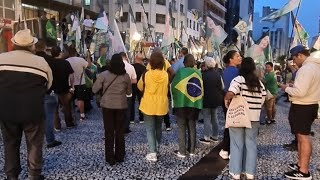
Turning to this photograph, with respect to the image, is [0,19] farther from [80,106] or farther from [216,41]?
[80,106]

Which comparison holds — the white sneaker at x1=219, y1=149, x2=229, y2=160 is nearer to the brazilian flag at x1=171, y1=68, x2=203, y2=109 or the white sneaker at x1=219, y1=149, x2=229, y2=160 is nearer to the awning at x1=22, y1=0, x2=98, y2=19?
the brazilian flag at x1=171, y1=68, x2=203, y2=109

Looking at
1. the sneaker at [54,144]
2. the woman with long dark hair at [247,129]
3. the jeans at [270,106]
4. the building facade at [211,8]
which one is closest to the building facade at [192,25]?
the building facade at [211,8]

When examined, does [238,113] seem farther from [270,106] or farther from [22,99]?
[270,106]

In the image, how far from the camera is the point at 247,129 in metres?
6.11

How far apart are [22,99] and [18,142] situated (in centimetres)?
67

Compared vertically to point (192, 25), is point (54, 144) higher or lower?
lower

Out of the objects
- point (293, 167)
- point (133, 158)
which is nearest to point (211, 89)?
point (133, 158)

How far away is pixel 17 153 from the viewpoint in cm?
570

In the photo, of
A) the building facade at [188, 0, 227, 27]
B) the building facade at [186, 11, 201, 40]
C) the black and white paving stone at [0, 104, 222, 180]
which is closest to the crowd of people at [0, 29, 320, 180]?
the black and white paving stone at [0, 104, 222, 180]

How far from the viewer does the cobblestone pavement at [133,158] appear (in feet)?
21.5

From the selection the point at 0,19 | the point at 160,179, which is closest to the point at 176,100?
the point at 160,179

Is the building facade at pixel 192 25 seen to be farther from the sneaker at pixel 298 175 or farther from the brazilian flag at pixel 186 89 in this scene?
the sneaker at pixel 298 175

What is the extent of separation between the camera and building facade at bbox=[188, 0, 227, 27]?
89925 millimetres

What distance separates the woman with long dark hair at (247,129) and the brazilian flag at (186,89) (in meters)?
1.44
